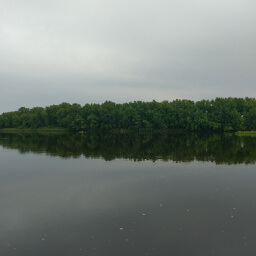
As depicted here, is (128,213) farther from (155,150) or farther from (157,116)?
(157,116)

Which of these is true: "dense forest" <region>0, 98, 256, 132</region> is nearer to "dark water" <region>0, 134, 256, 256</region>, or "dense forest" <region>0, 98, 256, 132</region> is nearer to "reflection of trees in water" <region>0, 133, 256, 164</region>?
"reflection of trees in water" <region>0, 133, 256, 164</region>

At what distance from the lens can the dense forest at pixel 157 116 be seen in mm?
97562

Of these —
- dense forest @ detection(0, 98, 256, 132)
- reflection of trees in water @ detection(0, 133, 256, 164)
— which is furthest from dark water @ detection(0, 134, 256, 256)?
dense forest @ detection(0, 98, 256, 132)

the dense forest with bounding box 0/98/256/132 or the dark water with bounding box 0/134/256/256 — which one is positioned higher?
the dense forest with bounding box 0/98/256/132

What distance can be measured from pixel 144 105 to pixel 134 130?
15.6 metres

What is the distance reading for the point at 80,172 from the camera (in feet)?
62.9

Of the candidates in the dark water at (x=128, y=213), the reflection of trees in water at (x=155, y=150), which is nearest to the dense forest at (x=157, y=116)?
the reflection of trees in water at (x=155, y=150)

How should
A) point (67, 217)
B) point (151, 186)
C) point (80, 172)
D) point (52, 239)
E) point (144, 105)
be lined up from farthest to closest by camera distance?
1. point (144, 105)
2. point (80, 172)
3. point (151, 186)
4. point (67, 217)
5. point (52, 239)

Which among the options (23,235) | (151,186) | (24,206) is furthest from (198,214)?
(24,206)

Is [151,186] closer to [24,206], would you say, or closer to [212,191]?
[212,191]

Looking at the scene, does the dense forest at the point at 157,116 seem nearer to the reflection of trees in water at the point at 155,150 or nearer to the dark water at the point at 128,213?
the reflection of trees in water at the point at 155,150

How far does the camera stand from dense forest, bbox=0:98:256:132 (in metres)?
97.6

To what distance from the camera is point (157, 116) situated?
10531 centimetres

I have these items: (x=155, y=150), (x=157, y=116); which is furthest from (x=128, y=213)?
(x=157, y=116)
